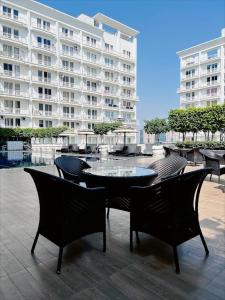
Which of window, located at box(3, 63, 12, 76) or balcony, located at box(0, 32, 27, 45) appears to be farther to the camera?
window, located at box(3, 63, 12, 76)

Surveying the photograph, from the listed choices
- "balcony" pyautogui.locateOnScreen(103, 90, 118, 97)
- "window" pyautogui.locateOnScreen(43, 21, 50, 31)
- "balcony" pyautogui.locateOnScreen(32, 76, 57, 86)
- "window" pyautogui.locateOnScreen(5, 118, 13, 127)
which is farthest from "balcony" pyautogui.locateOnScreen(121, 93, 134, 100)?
"window" pyautogui.locateOnScreen(5, 118, 13, 127)

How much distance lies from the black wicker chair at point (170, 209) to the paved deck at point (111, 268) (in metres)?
0.19

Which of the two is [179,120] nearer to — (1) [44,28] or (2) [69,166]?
(2) [69,166]

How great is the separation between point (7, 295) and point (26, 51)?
31065 millimetres

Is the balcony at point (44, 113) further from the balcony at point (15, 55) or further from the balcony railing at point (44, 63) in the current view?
the balcony at point (15, 55)

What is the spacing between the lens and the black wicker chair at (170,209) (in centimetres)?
211

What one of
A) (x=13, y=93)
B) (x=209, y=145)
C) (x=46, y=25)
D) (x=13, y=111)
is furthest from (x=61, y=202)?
(x=46, y=25)

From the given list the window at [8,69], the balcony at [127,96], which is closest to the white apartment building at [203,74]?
the balcony at [127,96]

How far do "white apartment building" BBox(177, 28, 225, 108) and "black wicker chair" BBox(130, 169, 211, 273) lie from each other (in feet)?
120

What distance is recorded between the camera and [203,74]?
37.0m

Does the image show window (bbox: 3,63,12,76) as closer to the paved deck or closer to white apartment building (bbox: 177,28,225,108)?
white apartment building (bbox: 177,28,225,108)

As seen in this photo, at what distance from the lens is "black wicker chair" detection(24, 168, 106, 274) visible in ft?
6.88

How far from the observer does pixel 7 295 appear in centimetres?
179

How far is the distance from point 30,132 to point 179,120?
15936 millimetres
